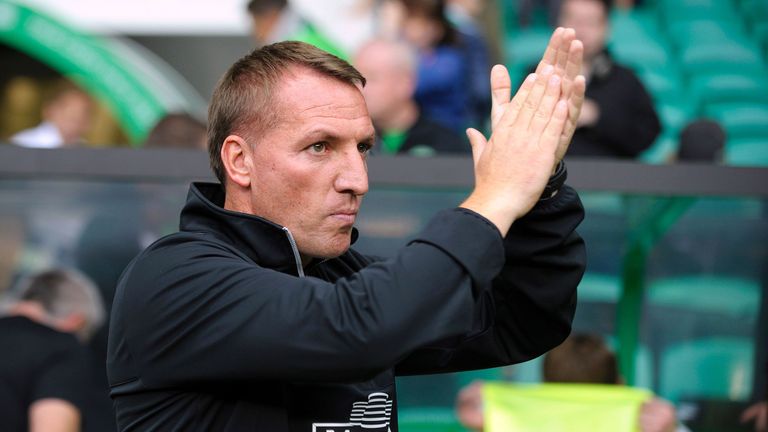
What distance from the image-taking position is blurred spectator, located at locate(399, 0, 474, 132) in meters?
5.93

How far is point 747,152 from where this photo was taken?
743cm

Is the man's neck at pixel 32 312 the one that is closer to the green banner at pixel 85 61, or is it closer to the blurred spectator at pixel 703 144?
the blurred spectator at pixel 703 144

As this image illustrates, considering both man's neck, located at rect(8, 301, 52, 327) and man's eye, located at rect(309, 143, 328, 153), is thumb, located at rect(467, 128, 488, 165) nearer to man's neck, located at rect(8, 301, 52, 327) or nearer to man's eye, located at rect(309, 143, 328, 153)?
man's eye, located at rect(309, 143, 328, 153)

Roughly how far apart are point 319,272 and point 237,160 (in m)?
0.27

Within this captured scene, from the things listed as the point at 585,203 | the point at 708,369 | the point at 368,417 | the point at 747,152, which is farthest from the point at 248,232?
the point at 747,152

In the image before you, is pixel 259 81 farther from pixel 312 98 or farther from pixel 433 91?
pixel 433 91

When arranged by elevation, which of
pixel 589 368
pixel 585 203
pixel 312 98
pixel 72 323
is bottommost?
pixel 589 368

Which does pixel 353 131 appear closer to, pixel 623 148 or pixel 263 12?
pixel 623 148

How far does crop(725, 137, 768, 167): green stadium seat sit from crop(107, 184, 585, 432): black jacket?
537 cm

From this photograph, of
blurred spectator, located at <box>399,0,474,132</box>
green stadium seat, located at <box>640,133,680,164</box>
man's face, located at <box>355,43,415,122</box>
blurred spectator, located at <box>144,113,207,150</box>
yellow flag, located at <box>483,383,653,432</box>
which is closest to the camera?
yellow flag, located at <box>483,383,653,432</box>

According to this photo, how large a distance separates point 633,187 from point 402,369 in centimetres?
270

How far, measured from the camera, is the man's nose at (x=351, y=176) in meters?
2.02

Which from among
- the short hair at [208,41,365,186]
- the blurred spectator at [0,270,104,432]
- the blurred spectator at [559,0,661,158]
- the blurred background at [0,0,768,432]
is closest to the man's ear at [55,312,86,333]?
the blurred spectator at [0,270,104,432]

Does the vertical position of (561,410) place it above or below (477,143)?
below
